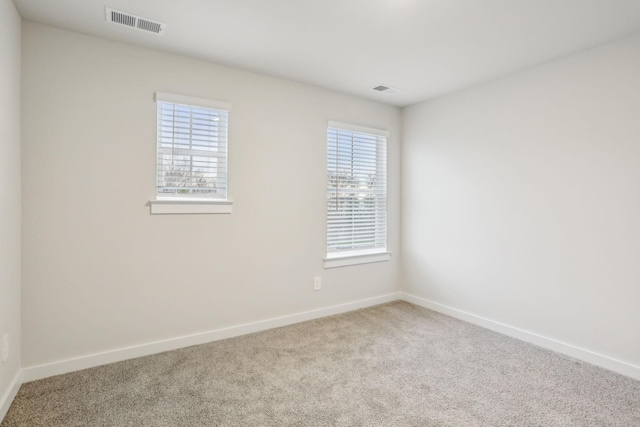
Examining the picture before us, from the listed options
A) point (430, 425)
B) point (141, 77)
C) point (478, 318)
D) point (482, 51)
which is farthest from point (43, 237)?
point (478, 318)

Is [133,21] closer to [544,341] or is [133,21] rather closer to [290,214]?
[290,214]

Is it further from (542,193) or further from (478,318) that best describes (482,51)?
(478,318)

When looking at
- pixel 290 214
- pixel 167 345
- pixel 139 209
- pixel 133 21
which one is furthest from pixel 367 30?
pixel 167 345

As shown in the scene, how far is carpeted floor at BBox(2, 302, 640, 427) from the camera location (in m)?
1.89

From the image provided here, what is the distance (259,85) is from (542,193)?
8.95 ft

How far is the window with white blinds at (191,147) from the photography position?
8.85 ft

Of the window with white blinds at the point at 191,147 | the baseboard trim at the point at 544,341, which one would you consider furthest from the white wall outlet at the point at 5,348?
the baseboard trim at the point at 544,341

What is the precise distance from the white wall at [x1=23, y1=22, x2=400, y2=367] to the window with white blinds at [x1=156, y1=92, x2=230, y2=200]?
0.08 meters

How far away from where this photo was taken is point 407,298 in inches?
165

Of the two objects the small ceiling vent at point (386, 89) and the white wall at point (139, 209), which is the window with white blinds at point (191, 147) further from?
the small ceiling vent at point (386, 89)

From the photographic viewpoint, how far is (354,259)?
379cm

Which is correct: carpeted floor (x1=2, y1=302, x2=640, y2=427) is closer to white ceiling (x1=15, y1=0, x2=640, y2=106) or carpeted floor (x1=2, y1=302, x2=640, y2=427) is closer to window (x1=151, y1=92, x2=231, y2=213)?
window (x1=151, y1=92, x2=231, y2=213)

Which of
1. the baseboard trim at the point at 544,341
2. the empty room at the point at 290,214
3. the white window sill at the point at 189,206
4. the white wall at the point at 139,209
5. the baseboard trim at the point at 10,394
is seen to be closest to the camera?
the baseboard trim at the point at 10,394

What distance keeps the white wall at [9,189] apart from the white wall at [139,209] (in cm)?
10
